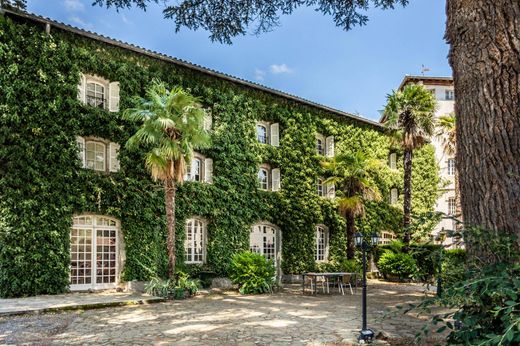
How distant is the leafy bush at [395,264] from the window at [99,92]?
14377mm

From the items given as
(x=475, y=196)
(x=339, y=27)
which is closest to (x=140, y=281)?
(x=339, y=27)

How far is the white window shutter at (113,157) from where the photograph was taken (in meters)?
16.1

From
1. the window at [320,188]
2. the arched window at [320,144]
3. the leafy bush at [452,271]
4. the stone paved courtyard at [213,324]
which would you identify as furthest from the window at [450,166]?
the leafy bush at [452,271]

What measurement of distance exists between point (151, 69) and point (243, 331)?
11990 mm

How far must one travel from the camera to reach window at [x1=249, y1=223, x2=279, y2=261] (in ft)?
66.9

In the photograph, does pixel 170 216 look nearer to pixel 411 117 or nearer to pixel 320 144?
pixel 320 144

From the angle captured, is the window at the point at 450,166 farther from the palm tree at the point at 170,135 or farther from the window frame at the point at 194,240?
the palm tree at the point at 170,135

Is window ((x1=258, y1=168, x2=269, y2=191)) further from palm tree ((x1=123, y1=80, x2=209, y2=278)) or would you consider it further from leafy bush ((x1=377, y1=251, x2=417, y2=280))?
leafy bush ((x1=377, y1=251, x2=417, y2=280))

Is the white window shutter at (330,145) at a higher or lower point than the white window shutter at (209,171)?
higher

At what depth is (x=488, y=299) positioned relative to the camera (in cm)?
259

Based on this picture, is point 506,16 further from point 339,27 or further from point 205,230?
point 205,230

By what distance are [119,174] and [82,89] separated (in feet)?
10.7

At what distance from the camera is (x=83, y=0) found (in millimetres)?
6855

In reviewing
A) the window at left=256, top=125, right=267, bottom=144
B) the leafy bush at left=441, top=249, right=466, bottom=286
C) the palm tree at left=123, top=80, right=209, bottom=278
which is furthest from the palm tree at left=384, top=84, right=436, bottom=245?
the leafy bush at left=441, top=249, right=466, bottom=286
